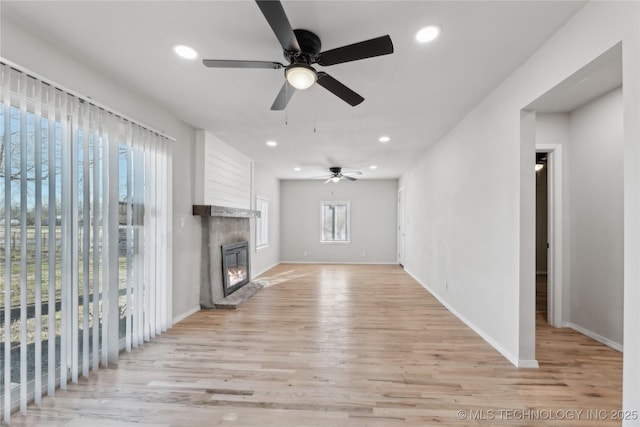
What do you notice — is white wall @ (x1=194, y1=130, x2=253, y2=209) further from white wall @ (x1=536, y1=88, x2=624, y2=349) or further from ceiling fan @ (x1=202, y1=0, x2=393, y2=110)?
white wall @ (x1=536, y1=88, x2=624, y2=349)

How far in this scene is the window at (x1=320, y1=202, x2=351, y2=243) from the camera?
29.3 feet

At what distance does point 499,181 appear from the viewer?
2.77 metres

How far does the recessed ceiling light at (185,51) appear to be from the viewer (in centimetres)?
214

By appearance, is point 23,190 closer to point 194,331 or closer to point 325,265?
point 194,331

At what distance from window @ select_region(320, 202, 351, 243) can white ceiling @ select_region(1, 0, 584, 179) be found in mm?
5136

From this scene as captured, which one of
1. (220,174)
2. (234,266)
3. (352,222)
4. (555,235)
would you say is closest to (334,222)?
(352,222)

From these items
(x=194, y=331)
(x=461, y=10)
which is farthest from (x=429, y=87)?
(x=194, y=331)

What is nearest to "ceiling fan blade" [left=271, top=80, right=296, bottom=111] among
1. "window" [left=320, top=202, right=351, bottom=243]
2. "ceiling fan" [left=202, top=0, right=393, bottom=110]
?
"ceiling fan" [left=202, top=0, right=393, bottom=110]

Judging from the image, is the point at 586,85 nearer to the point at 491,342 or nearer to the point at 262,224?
the point at 491,342

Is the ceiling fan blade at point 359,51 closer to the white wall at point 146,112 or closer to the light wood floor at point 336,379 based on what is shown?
the white wall at point 146,112

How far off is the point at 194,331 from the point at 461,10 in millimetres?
3885

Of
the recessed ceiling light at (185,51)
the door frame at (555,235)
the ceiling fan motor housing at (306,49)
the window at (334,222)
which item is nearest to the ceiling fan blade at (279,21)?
the ceiling fan motor housing at (306,49)

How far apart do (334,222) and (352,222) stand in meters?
0.57

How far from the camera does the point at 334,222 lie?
8.95 metres
